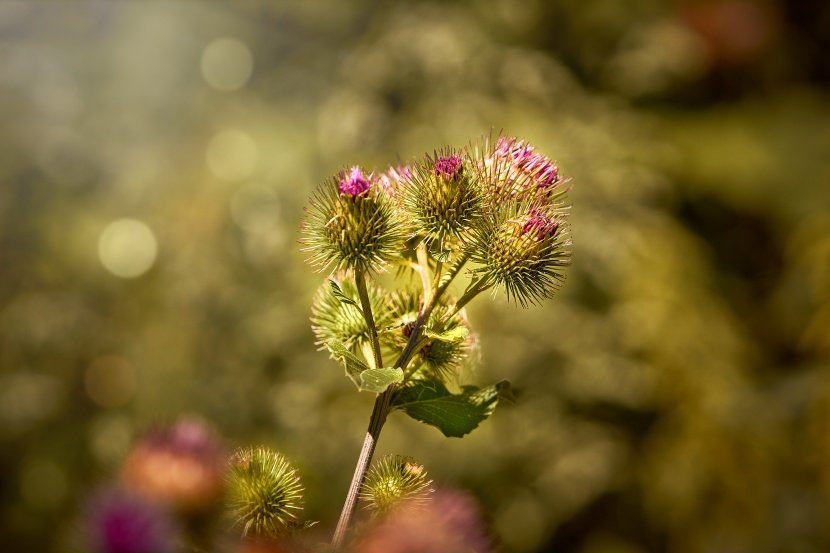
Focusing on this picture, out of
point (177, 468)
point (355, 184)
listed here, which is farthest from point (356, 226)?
point (177, 468)

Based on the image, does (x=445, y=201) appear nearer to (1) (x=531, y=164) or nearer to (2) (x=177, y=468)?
(1) (x=531, y=164)

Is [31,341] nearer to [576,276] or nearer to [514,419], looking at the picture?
[514,419]

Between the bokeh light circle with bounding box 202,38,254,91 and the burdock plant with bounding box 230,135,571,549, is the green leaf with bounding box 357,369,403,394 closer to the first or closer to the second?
the burdock plant with bounding box 230,135,571,549

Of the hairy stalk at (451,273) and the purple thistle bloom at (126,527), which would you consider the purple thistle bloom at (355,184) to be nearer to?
the hairy stalk at (451,273)

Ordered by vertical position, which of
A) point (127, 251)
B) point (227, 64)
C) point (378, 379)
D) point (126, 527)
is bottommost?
point (126, 527)

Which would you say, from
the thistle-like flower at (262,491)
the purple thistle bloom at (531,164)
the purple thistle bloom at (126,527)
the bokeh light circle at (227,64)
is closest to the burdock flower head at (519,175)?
the purple thistle bloom at (531,164)

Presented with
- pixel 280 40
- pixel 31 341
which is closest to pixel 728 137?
pixel 280 40
